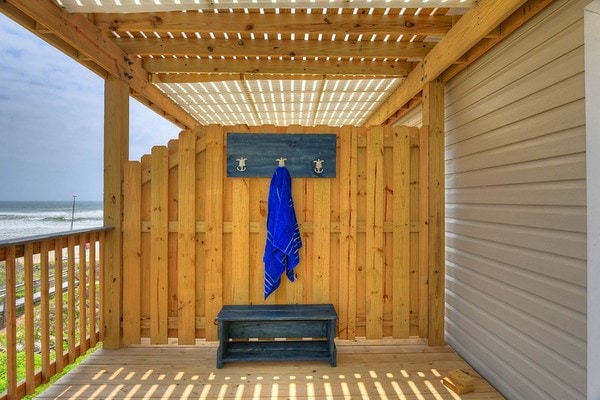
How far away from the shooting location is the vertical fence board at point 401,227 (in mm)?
3111

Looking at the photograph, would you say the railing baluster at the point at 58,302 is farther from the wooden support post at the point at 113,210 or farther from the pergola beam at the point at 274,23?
the pergola beam at the point at 274,23

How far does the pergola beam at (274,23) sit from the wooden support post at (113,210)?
0.62 metres

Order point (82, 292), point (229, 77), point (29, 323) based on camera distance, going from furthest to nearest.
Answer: point (229, 77) → point (82, 292) → point (29, 323)

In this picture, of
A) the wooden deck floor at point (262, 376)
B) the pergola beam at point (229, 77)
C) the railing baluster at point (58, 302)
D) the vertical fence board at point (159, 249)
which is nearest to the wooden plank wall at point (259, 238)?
the vertical fence board at point (159, 249)

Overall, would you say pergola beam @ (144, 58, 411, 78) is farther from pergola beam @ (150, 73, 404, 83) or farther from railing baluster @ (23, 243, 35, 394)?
railing baluster @ (23, 243, 35, 394)

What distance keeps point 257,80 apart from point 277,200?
1.62 m

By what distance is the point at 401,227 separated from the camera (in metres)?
3.11

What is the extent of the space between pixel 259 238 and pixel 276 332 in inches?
32.4

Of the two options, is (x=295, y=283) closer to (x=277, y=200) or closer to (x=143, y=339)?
(x=277, y=200)

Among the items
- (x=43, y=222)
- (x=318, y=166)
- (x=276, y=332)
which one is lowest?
(x=43, y=222)

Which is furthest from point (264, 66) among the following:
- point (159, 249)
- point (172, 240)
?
point (159, 249)

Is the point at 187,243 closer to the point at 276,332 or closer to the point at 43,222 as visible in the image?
the point at 276,332

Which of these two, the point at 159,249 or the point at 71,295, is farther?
the point at 159,249

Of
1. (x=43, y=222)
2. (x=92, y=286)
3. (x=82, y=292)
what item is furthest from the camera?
(x=43, y=222)
